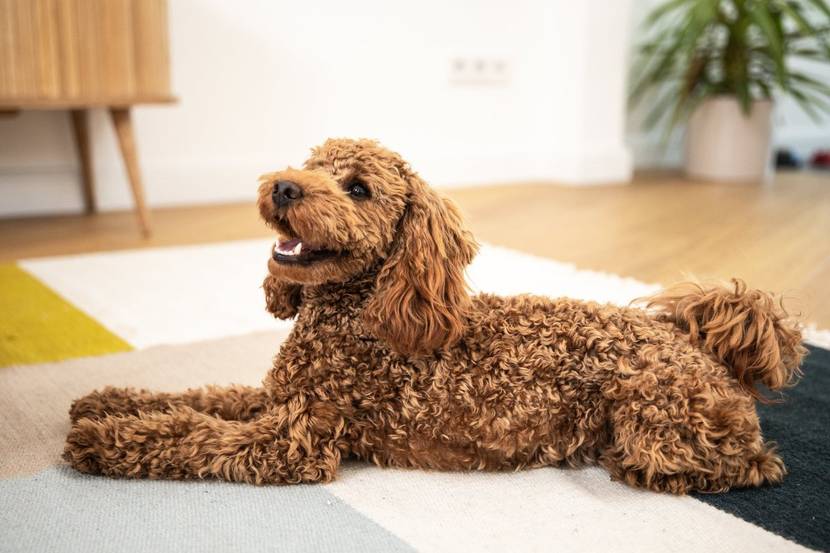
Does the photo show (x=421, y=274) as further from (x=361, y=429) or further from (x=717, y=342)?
(x=717, y=342)

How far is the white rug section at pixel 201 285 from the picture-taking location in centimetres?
195

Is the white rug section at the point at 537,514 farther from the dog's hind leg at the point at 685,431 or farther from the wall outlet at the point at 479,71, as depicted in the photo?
the wall outlet at the point at 479,71

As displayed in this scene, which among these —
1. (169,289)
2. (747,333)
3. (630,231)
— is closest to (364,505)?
(747,333)

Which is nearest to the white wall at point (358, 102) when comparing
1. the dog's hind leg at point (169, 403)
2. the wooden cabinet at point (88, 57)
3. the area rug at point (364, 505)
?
the wooden cabinet at point (88, 57)

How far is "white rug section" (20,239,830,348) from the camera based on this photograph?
1.95 m

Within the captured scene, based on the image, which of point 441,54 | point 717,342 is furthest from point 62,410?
point 441,54

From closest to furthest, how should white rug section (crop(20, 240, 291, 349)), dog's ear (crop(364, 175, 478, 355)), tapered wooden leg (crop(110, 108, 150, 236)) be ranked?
1. dog's ear (crop(364, 175, 478, 355))
2. white rug section (crop(20, 240, 291, 349))
3. tapered wooden leg (crop(110, 108, 150, 236))

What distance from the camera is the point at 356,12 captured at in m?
3.95

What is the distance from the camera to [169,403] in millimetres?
1263

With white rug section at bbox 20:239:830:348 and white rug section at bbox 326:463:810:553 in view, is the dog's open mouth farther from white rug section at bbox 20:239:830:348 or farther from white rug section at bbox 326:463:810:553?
white rug section at bbox 20:239:830:348

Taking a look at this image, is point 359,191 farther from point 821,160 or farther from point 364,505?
point 821,160

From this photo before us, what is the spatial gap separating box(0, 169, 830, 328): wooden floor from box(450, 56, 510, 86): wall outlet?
1.91ft

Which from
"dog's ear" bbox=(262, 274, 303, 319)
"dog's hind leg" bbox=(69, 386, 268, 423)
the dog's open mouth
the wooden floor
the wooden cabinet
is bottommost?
the wooden floor

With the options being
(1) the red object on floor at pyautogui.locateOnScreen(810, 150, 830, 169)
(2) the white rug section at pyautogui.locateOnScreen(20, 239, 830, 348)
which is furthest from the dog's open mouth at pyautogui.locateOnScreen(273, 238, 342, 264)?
(1) the red object on floor at pyautogui.locateOnScreen(810, 150, 830, 169)
